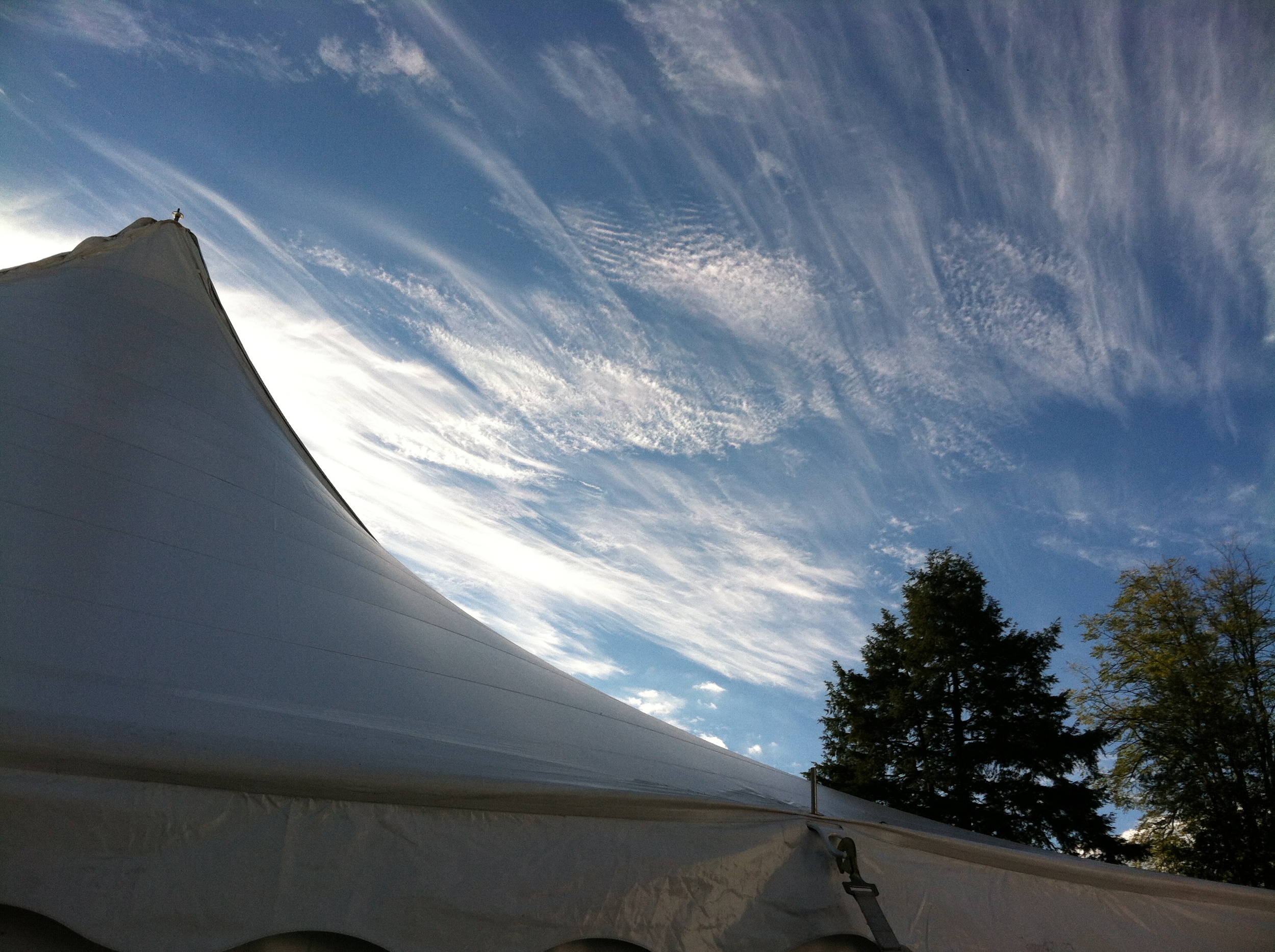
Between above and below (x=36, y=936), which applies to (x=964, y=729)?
above

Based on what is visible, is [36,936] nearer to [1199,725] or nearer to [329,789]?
[329,789]

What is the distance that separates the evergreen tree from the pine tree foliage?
66cm

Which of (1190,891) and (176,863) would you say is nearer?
(176,863)

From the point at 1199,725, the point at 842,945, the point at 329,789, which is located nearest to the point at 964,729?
the point at 1199,725

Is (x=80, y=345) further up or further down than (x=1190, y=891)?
further up

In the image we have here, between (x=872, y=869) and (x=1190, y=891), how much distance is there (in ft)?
3.29

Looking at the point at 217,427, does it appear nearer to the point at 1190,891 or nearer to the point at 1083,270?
the point at 1190,891

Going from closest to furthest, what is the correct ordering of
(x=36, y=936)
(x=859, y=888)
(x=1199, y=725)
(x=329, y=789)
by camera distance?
1. (x=36, y=936)
2. (x=329, y=789)
3. (x=859, y=888)
4. (x=1199, y=725)

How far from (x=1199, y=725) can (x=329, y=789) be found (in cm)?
1237

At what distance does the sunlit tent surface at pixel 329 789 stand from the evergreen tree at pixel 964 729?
933 cm

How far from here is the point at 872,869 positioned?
1.43m

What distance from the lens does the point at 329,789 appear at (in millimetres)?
1130

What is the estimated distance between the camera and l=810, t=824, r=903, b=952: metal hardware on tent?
1284mm

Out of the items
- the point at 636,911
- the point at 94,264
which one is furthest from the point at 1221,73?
the point at 94,264
